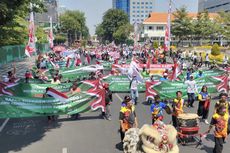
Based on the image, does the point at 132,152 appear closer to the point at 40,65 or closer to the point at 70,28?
the point at 40,65

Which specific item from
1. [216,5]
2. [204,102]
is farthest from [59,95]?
[216,5]

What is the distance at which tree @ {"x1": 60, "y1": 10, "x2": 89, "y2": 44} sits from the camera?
131 m

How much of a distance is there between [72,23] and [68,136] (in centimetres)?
12344

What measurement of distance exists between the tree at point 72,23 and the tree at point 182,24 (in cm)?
6683

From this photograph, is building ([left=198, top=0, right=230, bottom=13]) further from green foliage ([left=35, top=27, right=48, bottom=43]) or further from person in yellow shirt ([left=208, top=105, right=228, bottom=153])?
person in yellow shirt ([left=208, top=105, right=228, bottom=153])

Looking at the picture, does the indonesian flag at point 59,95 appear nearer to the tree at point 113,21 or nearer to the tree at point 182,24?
the tree at point 182,24

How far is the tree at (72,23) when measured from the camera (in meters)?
131

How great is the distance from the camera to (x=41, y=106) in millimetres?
12234

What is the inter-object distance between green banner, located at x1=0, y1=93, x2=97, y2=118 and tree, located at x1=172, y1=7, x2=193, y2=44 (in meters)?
59.7

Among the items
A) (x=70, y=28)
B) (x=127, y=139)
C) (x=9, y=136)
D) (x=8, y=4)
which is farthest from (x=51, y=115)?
(x=70, y=28)

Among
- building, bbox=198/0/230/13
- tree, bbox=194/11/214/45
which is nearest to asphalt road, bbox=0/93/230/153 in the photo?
tree, bbox=194/11/214/45

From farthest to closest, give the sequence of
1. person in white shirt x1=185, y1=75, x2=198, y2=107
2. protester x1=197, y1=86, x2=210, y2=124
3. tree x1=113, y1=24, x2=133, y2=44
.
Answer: tree x1=113, y1=24, x2=133, y2=44 → person in white shirt x1=185, y1=75, x2=198, y2=107 → protester x1=197, y1=86, x2=210, y2=124

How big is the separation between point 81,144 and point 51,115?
288 cm

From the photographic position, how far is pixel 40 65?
26.0m
